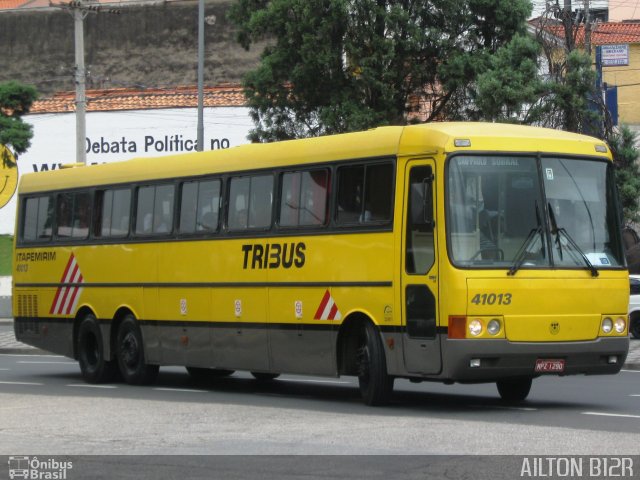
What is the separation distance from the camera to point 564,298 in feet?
50.3

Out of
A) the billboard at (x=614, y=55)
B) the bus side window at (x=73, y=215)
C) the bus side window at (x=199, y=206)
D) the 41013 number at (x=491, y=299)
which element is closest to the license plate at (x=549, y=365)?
the 41013 number at (x=491, y=299)

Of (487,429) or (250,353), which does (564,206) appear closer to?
(487,429)

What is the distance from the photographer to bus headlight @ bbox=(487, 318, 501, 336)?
589 inches

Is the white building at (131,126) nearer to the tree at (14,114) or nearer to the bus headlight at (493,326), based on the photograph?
the tree at (14,114)

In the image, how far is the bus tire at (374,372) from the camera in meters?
16.0

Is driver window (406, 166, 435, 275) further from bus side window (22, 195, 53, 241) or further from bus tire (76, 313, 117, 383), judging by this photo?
bus side window (22, 195, 53, 241)

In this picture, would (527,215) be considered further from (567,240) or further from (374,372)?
(374,372)

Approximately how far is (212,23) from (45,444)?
155 ft

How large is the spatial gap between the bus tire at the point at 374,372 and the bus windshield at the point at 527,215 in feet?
5.27

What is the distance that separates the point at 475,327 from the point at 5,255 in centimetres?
3883

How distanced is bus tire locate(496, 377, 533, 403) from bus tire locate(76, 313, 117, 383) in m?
6.85

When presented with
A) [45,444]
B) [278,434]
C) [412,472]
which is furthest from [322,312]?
[412,472]

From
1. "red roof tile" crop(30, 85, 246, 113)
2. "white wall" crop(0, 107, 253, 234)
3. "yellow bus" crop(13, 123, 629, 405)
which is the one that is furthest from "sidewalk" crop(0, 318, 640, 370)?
"red roof tile" crop(30, 85, 246, 113)

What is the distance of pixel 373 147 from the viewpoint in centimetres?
1644
